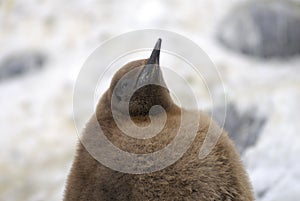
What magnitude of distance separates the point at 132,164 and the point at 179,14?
581 cm

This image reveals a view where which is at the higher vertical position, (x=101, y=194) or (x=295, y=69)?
(x=295, y=69)

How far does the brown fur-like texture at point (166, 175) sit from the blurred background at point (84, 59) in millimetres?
2879

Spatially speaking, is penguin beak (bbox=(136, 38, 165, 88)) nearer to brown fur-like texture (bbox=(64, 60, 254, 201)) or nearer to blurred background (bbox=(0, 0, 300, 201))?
brown fur-like texture (bbox=(64, 60, 254, 201))

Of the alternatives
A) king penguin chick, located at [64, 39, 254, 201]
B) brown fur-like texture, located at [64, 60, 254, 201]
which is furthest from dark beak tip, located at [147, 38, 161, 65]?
brown fur-like texture, located at [64, 60, 254, 201]

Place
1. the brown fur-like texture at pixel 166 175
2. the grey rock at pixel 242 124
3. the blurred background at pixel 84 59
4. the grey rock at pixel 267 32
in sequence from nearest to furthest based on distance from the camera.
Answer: the brown fur-like texture at pixel 166 175, the grey rock at pixel 242 124, the blurred background at pixel 84 59, the grey rock at pixel 267 32

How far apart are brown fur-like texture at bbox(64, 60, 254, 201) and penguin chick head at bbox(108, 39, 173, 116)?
0.21 ft

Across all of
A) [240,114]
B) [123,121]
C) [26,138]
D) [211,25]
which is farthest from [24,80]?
[123,121]

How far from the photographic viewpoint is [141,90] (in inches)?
136

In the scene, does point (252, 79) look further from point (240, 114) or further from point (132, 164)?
point (132, 164)

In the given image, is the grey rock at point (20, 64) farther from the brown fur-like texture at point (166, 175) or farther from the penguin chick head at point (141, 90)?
the brown fur-like texture at point (166, 175)

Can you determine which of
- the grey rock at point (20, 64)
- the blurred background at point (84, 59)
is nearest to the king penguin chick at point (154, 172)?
the blurred background at point (84, 59)

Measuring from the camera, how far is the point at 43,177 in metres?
7.05

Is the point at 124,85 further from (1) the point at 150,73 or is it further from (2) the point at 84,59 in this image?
(2) the point at 84,59

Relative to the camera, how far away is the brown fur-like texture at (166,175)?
3.11m
